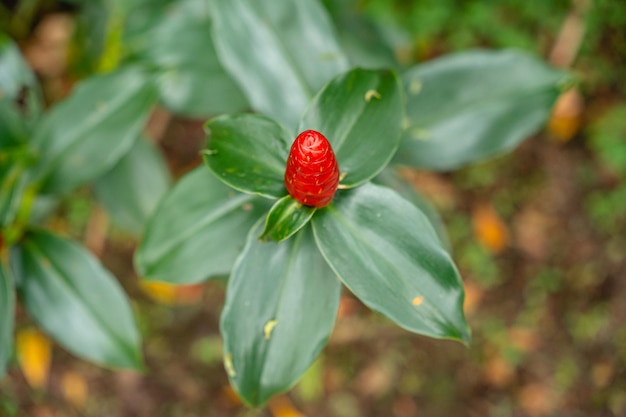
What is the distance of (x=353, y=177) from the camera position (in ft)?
3.55

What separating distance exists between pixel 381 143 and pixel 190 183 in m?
0.40

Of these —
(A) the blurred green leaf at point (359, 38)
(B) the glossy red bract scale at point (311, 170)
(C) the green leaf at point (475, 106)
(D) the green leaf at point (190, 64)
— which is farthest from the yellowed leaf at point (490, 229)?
(B) the glossy red bract scale at point (311, 170)

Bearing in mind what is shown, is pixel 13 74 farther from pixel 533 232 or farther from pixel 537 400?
pixel 537 400

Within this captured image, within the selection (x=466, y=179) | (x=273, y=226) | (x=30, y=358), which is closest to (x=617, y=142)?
(x=466, y=179)

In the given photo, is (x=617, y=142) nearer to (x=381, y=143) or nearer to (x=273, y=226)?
(x=381, y=143)

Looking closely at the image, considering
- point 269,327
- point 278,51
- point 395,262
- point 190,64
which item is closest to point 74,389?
point 190,64

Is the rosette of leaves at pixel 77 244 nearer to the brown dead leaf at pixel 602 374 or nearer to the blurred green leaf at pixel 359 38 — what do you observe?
the blurred green leaf at pixel 359 38

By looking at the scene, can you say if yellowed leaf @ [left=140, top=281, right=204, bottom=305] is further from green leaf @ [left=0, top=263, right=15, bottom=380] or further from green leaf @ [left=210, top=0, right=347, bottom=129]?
green leaf @ [left=210, top=0, right=347, bottom=129]

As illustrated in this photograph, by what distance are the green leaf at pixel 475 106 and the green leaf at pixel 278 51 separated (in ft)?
0.76

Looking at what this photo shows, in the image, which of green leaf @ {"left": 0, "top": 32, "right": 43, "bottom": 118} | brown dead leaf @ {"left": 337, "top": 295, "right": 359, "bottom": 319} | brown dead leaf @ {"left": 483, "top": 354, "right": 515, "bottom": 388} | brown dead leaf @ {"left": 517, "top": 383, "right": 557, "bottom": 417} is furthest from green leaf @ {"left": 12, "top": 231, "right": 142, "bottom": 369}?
brown dead leaf @ {"left": 517, "top": 383, "right": 557, "bottom": 417}

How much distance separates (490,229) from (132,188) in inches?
50.7

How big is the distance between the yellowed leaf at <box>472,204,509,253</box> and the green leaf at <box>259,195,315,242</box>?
1409 millimetres

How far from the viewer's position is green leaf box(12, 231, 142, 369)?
1469mm

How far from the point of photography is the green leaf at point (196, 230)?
121cm
